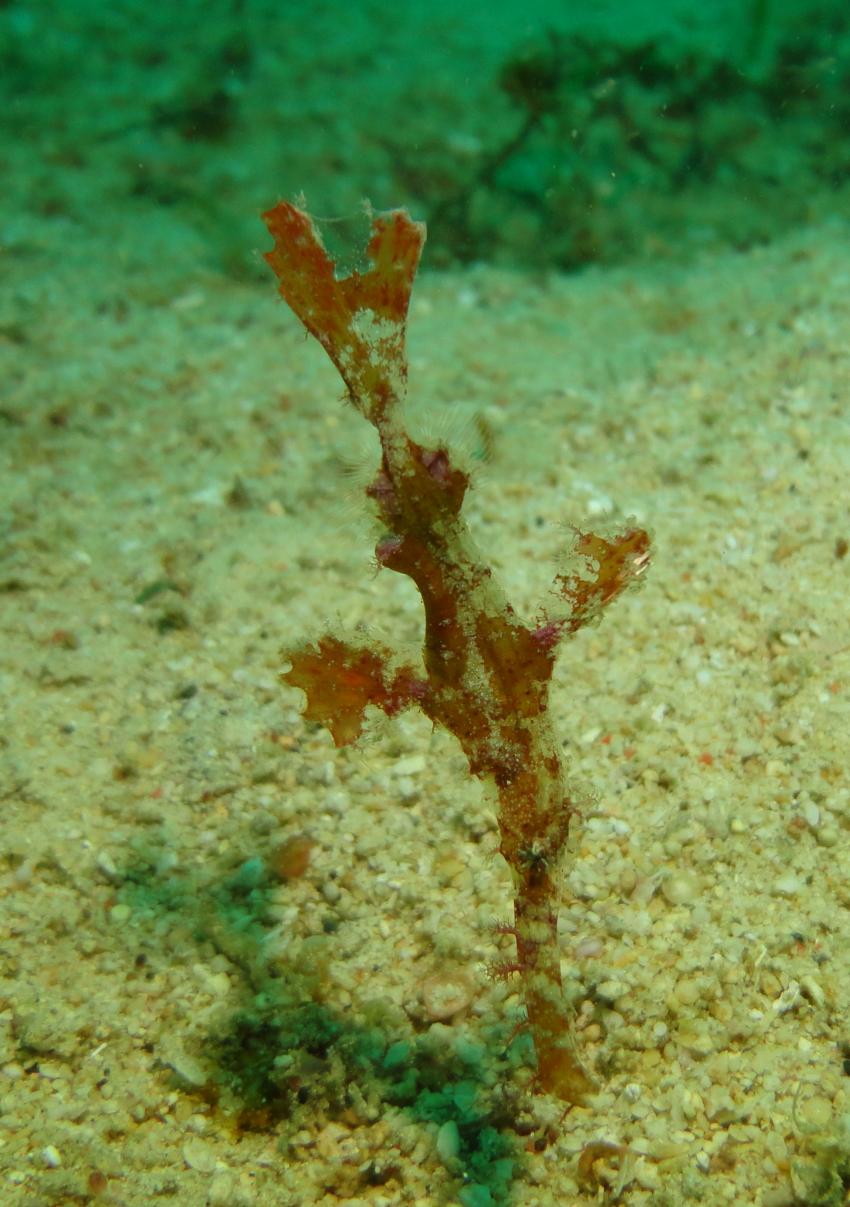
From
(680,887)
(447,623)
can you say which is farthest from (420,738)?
(447,623)

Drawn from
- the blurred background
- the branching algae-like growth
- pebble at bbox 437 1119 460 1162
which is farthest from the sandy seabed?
the blurred background

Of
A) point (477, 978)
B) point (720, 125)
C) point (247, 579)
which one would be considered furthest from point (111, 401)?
point (720, 125)

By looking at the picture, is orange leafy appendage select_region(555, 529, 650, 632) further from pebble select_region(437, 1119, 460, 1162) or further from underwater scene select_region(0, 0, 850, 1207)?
pebble select_region(437, 1119, 460, 1162)

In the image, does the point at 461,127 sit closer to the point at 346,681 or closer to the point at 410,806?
the point at 410,806

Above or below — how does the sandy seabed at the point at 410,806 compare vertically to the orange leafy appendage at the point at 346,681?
below

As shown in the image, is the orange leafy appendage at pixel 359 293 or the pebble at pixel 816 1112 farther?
the pebble at pixel 816 1112

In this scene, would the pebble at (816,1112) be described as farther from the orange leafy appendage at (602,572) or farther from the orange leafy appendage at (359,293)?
the orange leafy appendage at (359,293)

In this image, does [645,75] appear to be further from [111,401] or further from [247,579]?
[247,579]

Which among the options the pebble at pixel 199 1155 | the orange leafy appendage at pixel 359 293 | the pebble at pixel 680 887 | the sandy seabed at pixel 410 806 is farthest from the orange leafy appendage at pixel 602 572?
the pebble at pixel 199 1155

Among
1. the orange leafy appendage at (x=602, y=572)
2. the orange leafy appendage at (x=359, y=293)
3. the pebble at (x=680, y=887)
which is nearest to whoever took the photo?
the orange leafy appendage at (x=359, y=293)
